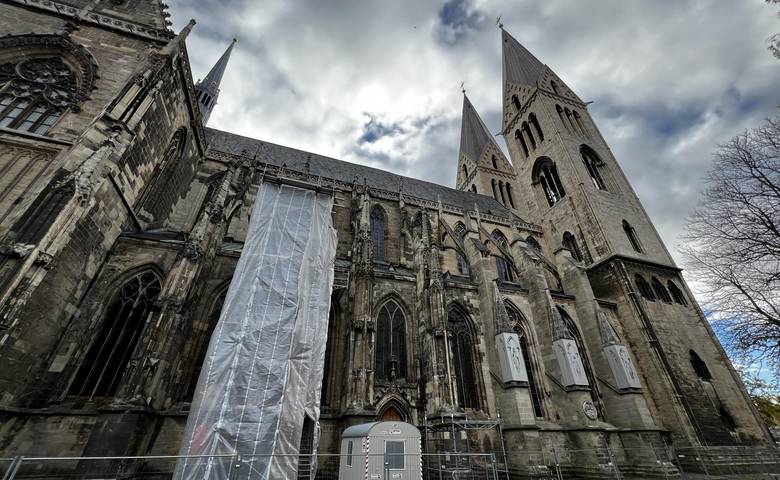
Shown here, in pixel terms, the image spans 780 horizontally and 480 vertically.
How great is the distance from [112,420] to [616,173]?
1155 inches

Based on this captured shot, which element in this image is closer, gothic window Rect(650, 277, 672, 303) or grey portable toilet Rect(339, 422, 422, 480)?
grey portable toilet Rect(339, 422, 422, 480)

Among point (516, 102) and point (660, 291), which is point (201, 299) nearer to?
point (660, 291)

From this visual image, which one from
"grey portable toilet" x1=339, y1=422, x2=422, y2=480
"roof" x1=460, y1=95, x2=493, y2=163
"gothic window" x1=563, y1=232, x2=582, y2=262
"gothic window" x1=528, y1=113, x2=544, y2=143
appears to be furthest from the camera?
"roof" x1=460, y1=95, x2=493, y2=163

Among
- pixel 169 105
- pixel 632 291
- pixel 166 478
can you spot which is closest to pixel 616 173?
pixel 632 291

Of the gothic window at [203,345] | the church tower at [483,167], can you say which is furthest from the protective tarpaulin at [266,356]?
the church tower at [483,167]

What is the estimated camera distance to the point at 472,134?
36688 millimetres

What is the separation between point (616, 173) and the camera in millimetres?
23234

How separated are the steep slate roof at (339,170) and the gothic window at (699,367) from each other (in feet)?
39.7

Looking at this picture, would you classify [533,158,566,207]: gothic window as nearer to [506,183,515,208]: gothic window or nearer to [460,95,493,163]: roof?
[506,183,515,208]: gothic window

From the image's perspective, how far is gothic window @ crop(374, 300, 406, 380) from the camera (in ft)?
37.9

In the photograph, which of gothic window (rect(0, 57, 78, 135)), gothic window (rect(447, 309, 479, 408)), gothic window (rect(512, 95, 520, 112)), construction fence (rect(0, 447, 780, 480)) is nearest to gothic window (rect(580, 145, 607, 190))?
gothic window (rect(512, 95, 520, 112))

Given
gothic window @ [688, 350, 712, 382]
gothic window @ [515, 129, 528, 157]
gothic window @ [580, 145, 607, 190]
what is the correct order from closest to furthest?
gothic window @ [688, 350, 712, 382], gothic window @ [580, 145, 607, 190], gothic window @ [515, 129, 528, 157]

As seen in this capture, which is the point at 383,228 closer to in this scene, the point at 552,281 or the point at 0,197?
the point at 552,281

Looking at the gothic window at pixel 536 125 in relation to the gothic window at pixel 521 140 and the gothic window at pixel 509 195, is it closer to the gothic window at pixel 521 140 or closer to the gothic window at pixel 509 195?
the gothic window at pixel 521 140
